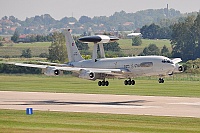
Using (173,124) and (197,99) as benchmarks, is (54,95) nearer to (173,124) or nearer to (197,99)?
(197,99)

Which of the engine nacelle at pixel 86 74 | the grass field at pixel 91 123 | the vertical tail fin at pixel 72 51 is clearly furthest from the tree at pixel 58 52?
the grass field at pixel 91 123

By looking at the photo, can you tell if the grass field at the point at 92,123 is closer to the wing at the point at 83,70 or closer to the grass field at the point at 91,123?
the grass field at the point at 91,123

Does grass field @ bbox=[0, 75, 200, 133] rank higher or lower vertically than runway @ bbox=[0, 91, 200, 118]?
higher

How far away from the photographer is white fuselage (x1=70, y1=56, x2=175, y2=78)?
9290cm

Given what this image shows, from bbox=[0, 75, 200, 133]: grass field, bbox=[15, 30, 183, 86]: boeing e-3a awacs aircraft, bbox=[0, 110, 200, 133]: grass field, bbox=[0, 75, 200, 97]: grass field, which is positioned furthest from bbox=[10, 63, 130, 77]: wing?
bbox=[0, 110, 200, 133]: grass field

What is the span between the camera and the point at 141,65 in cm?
9431

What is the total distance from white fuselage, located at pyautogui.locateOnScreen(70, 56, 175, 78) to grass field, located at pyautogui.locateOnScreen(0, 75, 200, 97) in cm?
377

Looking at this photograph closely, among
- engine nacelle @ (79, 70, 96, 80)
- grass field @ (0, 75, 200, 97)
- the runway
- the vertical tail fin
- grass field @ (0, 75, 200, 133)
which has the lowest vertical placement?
grass field @ (0, 75, 200, 97)

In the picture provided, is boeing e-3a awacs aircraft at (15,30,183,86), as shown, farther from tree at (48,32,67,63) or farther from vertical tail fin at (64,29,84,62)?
tree at (48,32,67,63)

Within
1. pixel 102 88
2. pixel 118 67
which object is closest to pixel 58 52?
pixel 102 88

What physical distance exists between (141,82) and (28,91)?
2438 centimetres

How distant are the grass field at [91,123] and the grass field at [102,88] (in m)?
29.2

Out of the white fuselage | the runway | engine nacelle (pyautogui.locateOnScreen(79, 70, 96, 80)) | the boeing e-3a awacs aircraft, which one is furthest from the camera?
the white fuselage

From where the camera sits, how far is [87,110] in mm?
74312
